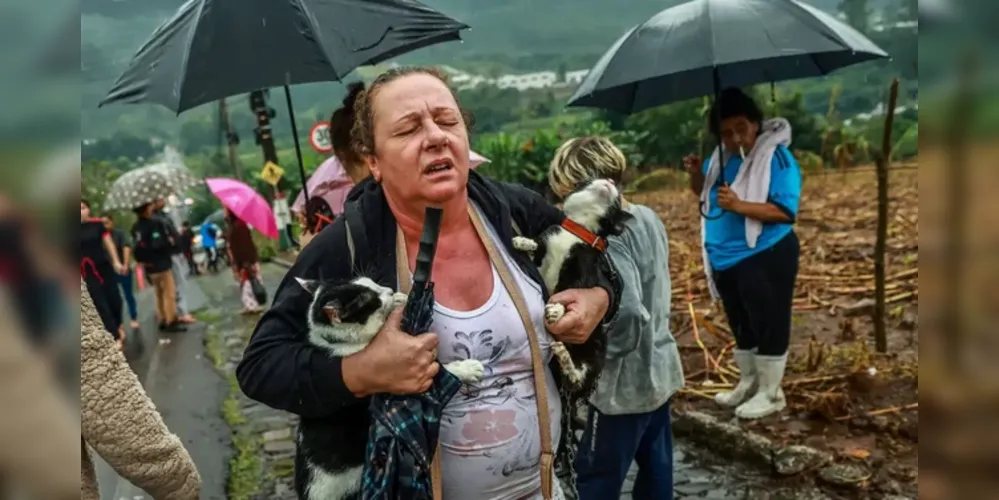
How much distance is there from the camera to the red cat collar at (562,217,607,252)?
6.45ft

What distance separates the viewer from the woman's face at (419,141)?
5.48ft

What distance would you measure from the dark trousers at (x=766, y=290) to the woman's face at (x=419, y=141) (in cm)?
320

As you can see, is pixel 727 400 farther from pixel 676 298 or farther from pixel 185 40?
pixel 185 40

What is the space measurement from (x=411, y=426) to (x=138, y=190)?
337 inches

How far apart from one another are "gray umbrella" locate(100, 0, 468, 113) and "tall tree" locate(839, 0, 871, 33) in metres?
9.90

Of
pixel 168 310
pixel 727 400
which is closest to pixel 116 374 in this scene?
pixel 727 400

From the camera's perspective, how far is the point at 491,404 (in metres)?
1.75

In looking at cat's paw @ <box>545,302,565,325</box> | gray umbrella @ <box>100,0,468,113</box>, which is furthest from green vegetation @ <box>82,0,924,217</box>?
cat's paw @ <box>545,302,565,325</box>

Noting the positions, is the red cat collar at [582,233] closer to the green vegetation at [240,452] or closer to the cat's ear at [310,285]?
the cat's ear at [310,285]

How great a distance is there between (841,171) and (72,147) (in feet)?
36.5

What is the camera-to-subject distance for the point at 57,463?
0.92m

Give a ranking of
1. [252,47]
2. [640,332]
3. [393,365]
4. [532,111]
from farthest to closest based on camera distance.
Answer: [532,111] → [252,47] → [640,332] → [393,365]

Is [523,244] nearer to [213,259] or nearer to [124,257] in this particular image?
[124,257]

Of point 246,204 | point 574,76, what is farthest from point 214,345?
point 574,76
